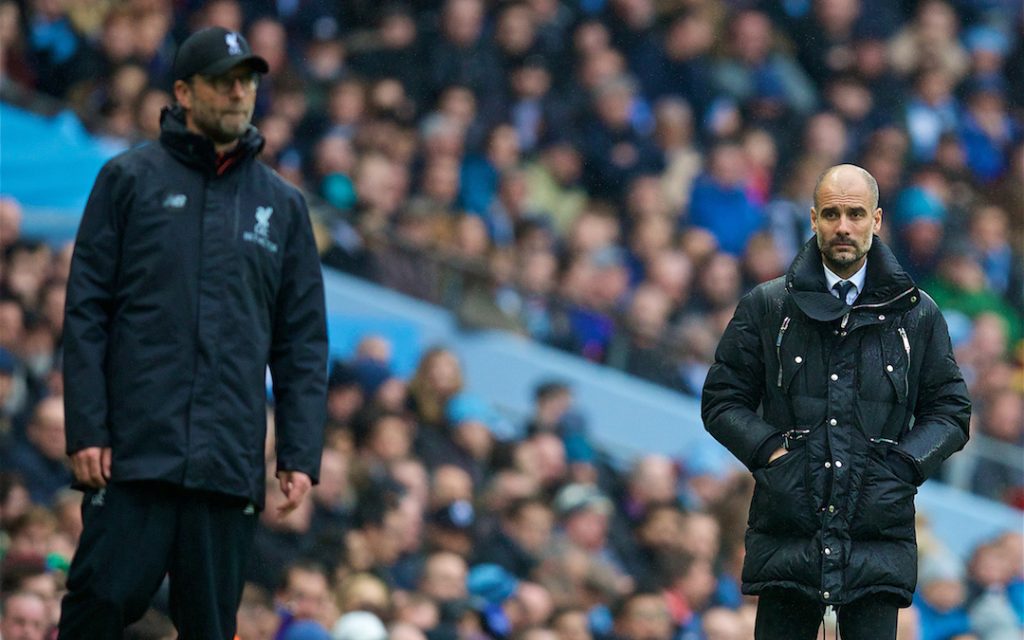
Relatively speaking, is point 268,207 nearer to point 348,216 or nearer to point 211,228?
point 211,228

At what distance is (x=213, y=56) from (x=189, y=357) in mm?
919

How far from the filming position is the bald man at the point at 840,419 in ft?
19.5

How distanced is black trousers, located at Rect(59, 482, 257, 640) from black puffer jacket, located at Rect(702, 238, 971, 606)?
4.99 feet

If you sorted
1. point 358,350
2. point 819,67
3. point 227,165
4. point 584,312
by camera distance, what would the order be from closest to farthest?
point 227,165, point 358,350, point 584,312, point 819,67

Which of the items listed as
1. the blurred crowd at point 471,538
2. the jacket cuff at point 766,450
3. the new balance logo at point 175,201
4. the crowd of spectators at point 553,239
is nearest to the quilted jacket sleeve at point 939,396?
the jacket cuff at point 766,450

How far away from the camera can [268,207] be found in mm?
6395

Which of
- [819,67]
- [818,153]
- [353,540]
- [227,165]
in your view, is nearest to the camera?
[227,165]

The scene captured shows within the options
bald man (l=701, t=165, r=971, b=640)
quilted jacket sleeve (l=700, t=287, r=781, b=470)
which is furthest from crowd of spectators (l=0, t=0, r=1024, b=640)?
bald man (l=701, t=165, r=971, b=640)

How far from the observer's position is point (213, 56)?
6281 millimetres

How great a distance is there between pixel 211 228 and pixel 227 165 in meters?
0.22

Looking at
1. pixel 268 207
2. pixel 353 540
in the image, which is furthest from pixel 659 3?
pixel 268 207

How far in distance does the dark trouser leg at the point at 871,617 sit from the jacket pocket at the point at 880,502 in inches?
7.6

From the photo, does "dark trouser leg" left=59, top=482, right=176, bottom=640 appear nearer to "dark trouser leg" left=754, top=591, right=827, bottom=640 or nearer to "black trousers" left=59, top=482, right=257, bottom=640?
"black trousers" left=59, top=482, right=257, bottom=640

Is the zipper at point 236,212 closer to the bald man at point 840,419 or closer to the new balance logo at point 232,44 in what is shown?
the new balance logo at point 232,44
